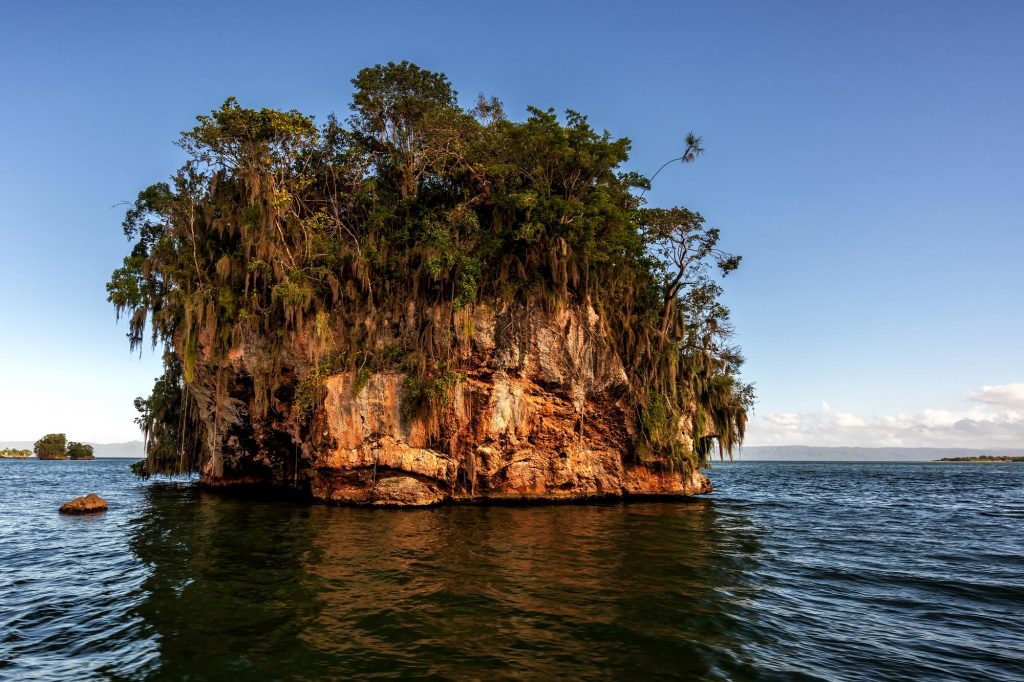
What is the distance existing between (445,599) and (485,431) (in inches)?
521

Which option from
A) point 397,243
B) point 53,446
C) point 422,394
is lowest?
point 53,446

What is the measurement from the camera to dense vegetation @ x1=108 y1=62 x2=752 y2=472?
886 inches

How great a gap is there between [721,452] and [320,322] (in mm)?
22308

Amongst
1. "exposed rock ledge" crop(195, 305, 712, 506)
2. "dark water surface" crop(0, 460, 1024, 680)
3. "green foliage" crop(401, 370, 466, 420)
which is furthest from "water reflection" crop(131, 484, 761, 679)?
"green foliage" crop(401, 370, 466, 420)

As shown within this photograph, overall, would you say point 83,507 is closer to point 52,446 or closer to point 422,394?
point 422,394

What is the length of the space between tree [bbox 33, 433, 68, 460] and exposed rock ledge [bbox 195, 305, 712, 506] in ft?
332

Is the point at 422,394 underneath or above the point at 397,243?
underneath

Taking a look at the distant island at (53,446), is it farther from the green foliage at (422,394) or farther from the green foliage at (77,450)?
the green foliage at (422,394)

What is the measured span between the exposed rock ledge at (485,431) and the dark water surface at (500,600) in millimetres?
3869

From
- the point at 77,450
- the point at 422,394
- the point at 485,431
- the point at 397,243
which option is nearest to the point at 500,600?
the point at 422,394

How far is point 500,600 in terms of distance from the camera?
9.10m

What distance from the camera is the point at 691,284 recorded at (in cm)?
2775

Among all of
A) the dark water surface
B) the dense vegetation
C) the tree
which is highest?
the dense vegetation

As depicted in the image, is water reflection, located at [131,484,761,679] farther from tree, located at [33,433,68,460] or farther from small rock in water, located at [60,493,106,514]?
tree, located at [33,433,68,460]
